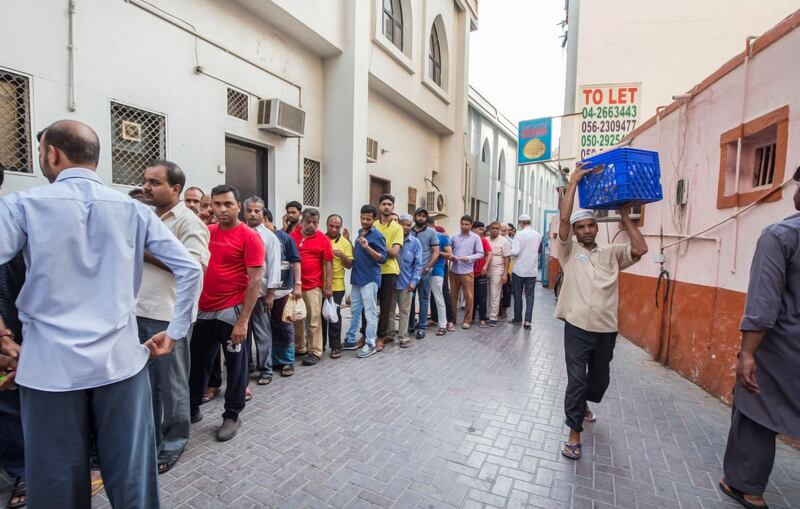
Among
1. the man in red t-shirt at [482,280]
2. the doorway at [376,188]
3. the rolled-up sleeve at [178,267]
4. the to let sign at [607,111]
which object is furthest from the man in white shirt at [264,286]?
the to let sign at [607,111]

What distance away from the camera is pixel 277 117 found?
680 centimetres

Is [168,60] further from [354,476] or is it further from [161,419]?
[354,476]

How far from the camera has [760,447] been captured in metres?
2.52

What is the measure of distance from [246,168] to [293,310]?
11.3 ft

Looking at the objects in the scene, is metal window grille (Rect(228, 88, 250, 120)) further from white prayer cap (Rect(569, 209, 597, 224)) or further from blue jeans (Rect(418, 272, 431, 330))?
white prayer cap (Rect(569, 209, 597, 224))

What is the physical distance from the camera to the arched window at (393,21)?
397 inches

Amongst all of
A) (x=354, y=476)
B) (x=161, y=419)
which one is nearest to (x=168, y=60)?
(x=161, y=419)

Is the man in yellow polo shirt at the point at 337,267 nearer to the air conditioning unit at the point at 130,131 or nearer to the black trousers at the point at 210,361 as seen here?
the black trousers at the point at 210,361

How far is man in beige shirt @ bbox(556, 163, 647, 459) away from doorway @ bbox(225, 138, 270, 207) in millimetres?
5229

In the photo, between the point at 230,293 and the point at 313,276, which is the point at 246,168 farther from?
the point at 230,293

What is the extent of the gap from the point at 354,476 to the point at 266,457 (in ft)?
2.26

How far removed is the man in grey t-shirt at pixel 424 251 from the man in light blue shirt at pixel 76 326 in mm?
4976

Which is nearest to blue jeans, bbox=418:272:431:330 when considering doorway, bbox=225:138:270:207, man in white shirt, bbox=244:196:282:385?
man in white shirt, bbox=244:196:282:385

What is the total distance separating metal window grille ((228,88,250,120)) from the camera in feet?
21.0
